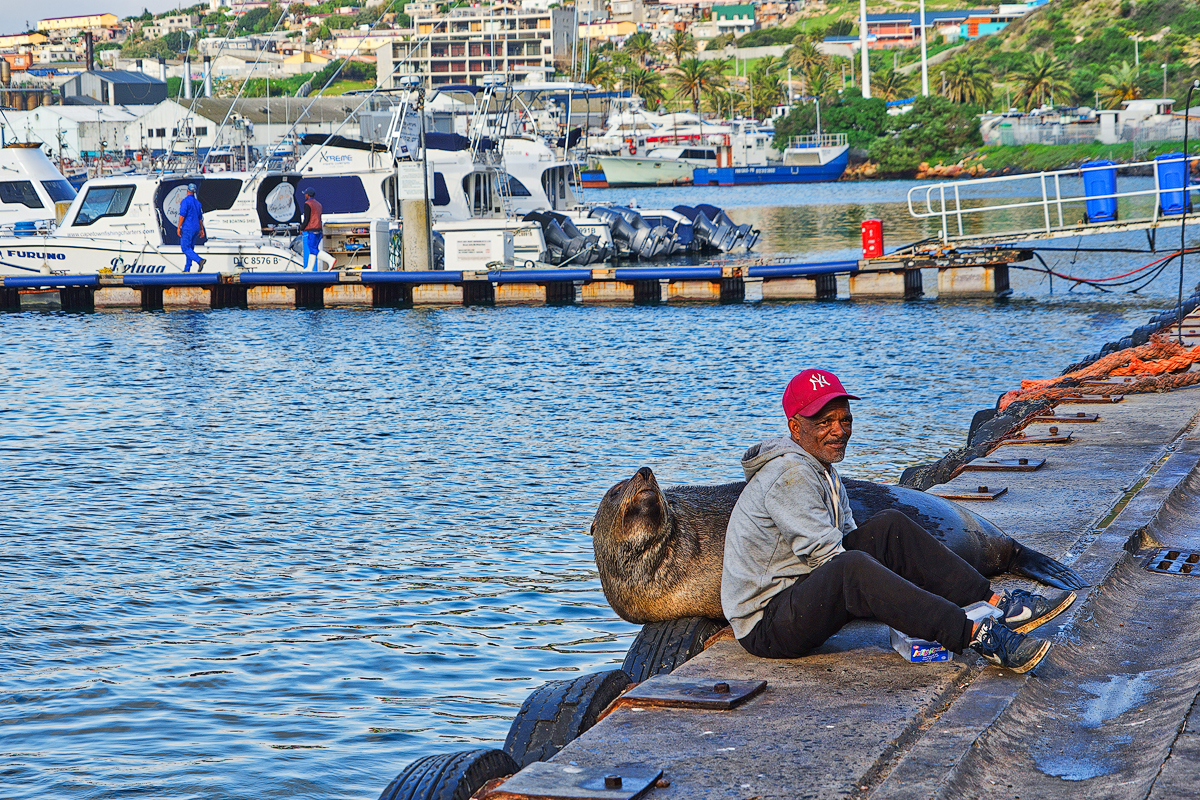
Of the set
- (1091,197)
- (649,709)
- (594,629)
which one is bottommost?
(594,629)

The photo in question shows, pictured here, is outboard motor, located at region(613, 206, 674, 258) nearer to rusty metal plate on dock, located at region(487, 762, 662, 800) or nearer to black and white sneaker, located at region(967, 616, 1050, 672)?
black and white sneaker, located at region(967, 616, 1050, 672)

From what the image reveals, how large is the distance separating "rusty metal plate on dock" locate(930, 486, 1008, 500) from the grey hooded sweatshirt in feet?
7.70

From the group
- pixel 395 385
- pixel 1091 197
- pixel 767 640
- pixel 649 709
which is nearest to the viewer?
pixel 649 709

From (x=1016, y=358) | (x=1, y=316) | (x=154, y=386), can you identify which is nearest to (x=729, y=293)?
(x=1016, y=358)

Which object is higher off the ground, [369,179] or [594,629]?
[369,179]

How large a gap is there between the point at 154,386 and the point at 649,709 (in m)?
14.5

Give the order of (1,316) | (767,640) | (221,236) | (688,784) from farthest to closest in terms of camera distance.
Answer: (221,236) < (1,316) < (767,640) < (688,784)

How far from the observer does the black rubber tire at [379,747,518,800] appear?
→ 389 cm

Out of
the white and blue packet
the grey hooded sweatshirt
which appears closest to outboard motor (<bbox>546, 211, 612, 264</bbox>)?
the grey hooded sweatshirt

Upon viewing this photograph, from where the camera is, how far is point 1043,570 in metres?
5.45

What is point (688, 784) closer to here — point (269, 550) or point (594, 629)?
point (594, 629)

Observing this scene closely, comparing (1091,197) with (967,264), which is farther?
(967,264)

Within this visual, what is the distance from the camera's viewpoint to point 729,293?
2598 cm

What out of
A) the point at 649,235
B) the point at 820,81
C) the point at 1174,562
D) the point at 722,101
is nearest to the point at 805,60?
the point at 722,101
